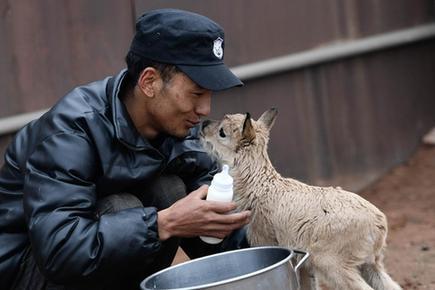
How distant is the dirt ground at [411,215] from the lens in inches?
230

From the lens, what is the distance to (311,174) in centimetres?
728

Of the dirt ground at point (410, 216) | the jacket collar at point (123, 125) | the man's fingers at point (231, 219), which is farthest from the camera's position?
the dirt ground at point (410, 216)

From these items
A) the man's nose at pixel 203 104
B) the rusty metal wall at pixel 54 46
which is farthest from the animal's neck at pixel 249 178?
the rusty metal wall at pixel 54 46

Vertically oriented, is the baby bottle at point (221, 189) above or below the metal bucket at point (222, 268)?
above

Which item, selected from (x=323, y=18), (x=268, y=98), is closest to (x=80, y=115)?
(x=268, y=98)

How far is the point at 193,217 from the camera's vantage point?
3914mm

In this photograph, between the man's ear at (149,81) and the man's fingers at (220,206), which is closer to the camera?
the man's fingers at (220,206)

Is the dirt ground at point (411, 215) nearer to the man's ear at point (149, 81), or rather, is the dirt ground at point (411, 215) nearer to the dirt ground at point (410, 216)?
the dirt ground at point (410, 216)

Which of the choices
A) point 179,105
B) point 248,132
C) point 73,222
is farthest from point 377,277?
point 73,222

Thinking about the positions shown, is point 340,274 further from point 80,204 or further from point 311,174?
point 311,174

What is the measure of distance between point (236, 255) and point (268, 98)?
2970 mm

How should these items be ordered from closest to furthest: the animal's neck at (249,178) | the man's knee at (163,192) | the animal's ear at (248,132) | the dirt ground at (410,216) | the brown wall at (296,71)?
the man's knee at (163,192) → the animal's ear at (248,132) → the animal's neck at (249,178) → the dirt ground at (410,216) → the brown wall at (296,71)

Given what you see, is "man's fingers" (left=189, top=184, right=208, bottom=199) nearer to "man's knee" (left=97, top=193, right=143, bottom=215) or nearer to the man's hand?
the man's hand

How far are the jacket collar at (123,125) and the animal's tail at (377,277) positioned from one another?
3.83ft
